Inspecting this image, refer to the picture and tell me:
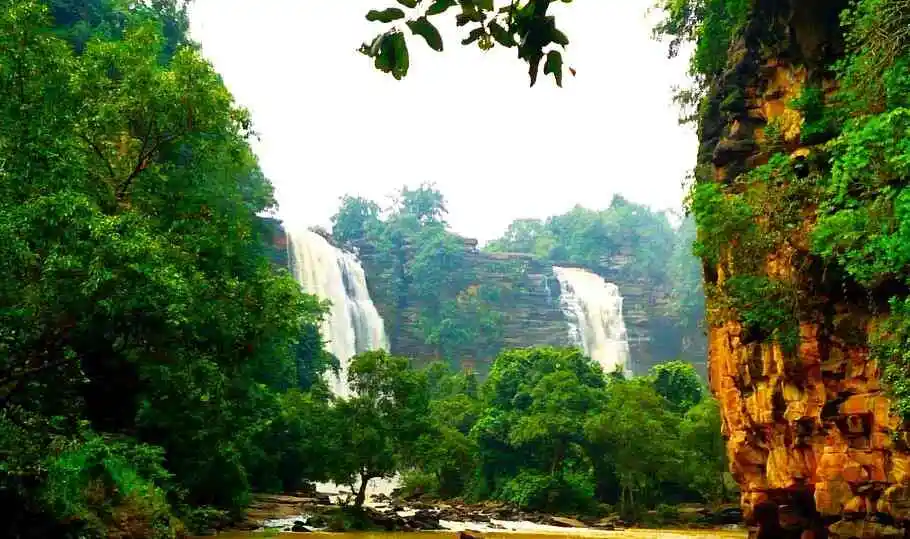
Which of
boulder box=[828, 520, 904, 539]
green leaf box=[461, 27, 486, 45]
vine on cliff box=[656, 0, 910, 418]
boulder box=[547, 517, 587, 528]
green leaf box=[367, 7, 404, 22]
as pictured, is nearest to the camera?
green leaf box=[367, 7, 404, 22]

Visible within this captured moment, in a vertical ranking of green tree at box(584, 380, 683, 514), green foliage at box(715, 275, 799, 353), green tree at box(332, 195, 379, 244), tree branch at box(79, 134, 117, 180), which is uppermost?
green tree at box(332, 195, 379, 244)

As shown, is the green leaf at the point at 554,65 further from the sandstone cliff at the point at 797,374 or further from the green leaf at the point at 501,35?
the sandstone cliff at the point at 797,374

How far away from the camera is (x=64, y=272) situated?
9062 mm

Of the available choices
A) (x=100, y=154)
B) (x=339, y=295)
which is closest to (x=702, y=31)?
(x=100, y=154)

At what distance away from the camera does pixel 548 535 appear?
69.8ft

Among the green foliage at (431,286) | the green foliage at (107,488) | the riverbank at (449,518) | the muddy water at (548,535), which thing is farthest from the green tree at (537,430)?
the green foliage at (431,286)

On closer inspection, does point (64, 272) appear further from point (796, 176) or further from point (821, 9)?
point (821, 9)

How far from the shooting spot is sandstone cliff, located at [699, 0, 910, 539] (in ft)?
37.8

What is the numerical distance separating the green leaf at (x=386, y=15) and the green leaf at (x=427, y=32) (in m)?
0.05

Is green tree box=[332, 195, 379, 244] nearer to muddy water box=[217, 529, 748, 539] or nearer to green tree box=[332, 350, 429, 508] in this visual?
green tree box=[332, 350, 429, 508]

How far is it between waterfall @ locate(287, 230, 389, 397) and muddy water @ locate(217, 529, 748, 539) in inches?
947

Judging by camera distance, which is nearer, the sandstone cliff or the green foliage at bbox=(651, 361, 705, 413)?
the sandstone cliff

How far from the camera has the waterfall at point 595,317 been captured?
5584 cm

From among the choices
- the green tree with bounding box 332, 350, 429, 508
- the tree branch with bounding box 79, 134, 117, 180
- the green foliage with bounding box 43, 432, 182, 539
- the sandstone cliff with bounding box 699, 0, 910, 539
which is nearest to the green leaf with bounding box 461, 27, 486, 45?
the green foliage with bounding box 43, 432, 182, 539
